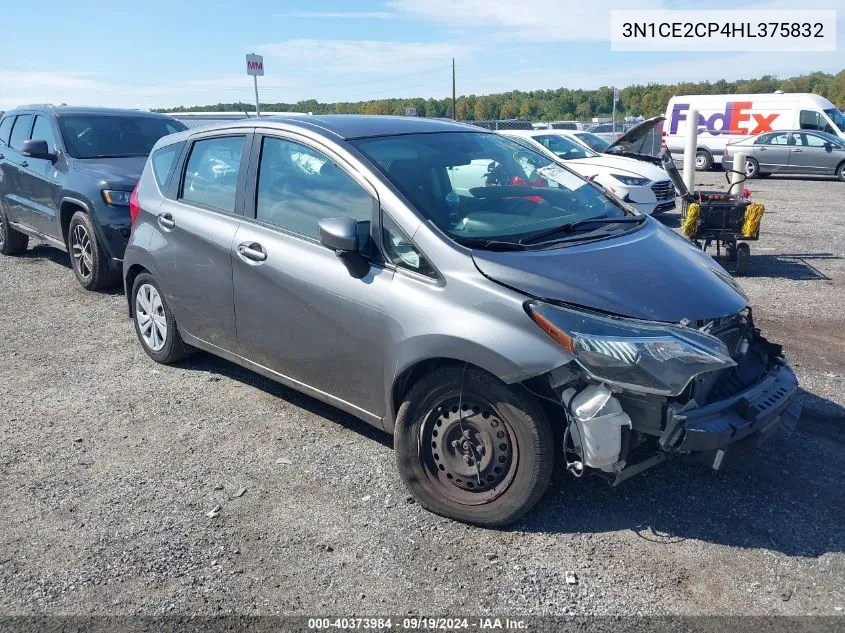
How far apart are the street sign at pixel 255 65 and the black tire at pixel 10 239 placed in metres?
9.11

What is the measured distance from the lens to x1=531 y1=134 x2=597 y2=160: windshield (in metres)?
13.5

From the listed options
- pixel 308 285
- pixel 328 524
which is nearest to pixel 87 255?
pixel 308 285

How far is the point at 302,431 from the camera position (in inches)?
175

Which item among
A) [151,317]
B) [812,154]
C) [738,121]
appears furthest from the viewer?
[738,121]

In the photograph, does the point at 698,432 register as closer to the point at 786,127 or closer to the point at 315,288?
the point at 315,288

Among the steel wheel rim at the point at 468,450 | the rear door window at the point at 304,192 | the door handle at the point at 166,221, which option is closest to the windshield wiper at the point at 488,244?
the rear door window at the point at 304,192

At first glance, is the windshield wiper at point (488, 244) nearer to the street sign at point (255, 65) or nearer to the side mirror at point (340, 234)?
the side mirror at point (340, 234)

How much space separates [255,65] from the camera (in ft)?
58.3

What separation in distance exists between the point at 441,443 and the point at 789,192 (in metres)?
17.4

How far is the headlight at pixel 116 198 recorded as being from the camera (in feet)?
24.0

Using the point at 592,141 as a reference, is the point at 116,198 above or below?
below

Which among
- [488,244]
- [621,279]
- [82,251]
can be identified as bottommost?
[82,251]

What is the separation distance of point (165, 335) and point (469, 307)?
295 centimetres

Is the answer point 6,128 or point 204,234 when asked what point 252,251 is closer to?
point 204,234
